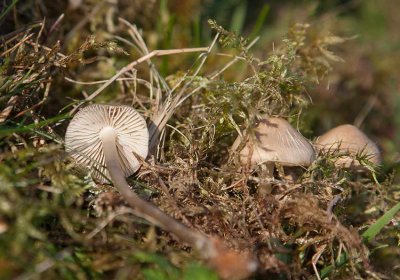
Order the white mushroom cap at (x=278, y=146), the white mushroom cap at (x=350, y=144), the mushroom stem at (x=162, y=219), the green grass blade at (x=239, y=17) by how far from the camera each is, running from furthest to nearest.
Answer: the green grass blade at (x=239, y=17)
the white mushroom cap at (x=350, y=144)
the white mushroom cap at (x=278, y=146)
the mushroom stem at (x=162, y=219)

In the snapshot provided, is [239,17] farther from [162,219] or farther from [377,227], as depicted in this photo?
[162,219]

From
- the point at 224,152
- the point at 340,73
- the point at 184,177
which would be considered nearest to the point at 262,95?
the point at 224,152

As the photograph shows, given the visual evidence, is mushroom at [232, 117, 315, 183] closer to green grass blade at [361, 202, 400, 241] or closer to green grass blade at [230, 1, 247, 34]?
green grass blade at [361, 202, 400, 241]

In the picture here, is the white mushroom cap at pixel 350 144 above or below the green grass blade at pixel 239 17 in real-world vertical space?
below

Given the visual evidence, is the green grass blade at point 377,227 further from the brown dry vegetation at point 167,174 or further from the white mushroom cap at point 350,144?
the white mushroom cap at point 350,144

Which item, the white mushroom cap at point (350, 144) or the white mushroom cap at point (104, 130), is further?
the white mushroom cap at point (350, 144)

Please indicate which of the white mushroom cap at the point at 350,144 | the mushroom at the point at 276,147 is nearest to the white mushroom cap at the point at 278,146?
the mushroom at the point at 276,147

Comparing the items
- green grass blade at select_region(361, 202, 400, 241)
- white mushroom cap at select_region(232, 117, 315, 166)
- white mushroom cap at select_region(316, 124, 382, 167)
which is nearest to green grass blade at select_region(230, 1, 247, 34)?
white mushroom cap at select_region(316, 124, 382, 167)
